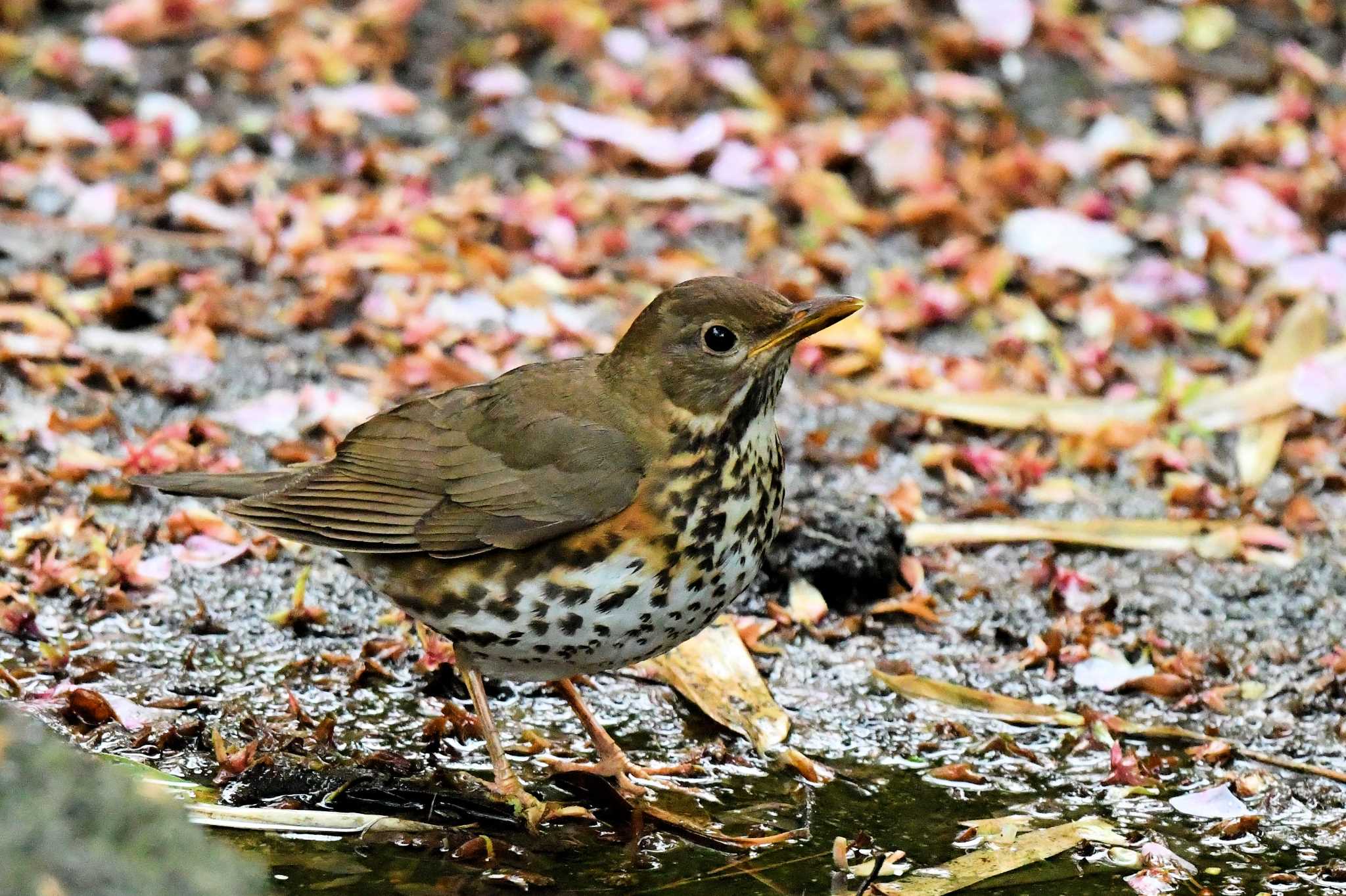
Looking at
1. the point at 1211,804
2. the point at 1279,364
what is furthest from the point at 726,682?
the point at 1279,364

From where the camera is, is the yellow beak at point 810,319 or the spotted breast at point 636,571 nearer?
the spotted breast at point 636,571

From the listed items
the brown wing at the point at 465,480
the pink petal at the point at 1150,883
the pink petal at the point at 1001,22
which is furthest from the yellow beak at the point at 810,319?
the pink petal at the point at 1001,22

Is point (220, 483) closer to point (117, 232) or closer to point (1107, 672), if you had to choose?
point (1107, 672)

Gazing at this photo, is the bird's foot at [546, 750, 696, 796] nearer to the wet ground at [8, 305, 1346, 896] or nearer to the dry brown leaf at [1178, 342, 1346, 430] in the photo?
the wet ground at [8, 305, 1346, 896]

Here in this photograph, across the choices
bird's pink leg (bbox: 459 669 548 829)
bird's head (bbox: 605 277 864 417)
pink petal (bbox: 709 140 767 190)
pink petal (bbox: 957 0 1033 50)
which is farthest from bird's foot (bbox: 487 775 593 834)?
pink petal (bbox: 957 0 1033 50)

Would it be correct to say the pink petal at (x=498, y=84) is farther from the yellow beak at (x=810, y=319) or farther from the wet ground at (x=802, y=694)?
the yellow beak at (x=810, y=319)
